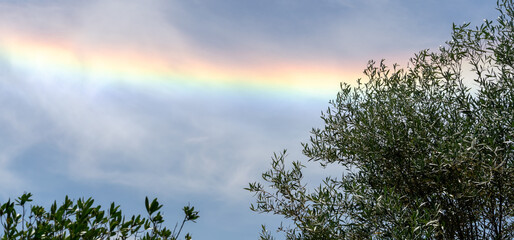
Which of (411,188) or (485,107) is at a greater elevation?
(485,107)

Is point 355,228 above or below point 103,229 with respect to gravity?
above

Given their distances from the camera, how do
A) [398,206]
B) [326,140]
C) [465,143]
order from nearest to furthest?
[398,206], [465,143], [326,140]

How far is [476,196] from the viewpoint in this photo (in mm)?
13961

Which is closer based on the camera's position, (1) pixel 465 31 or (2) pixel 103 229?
(2) pixel 103 229

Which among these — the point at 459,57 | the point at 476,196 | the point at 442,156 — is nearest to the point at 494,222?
the point at 476,196

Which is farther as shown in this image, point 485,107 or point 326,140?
point 326,140

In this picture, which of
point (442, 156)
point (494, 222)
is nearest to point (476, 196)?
point (494, 222)

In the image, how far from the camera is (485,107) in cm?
1388

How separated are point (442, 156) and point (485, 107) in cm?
248

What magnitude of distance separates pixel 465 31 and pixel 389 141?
4206mm

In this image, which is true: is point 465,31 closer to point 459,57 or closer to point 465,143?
point 459,57

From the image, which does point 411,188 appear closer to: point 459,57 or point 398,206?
point 398,206

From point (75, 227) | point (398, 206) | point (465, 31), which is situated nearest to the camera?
point (75, 227)

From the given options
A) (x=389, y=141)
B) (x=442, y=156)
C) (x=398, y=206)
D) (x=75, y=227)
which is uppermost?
(x=389, y=141)
